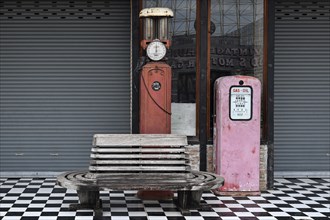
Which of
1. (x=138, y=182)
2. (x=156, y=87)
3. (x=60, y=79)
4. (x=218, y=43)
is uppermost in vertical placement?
(x=218, y=43)

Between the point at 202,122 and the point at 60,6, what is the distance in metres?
2.98

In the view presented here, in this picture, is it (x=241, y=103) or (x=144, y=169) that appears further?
(x=241, y=103)

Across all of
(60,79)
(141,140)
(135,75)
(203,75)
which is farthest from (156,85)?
(60,79)

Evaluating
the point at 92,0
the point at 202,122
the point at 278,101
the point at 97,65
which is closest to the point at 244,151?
the point at 202,122

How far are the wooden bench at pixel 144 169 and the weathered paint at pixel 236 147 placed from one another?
688mm

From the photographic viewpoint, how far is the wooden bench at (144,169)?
5957mm

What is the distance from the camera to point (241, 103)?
7.21 metres

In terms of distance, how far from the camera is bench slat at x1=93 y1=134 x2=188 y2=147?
20.7 ft

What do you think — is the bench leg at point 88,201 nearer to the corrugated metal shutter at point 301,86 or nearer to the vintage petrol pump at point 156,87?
the vintage petrol pump at point 156,87

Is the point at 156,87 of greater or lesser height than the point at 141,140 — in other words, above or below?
above

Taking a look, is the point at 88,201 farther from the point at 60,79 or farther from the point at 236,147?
the point at 60,79

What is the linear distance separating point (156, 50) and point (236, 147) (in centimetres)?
169

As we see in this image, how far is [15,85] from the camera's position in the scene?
27.8 feet

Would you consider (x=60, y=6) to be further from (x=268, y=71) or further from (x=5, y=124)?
(x=268, y=71)
